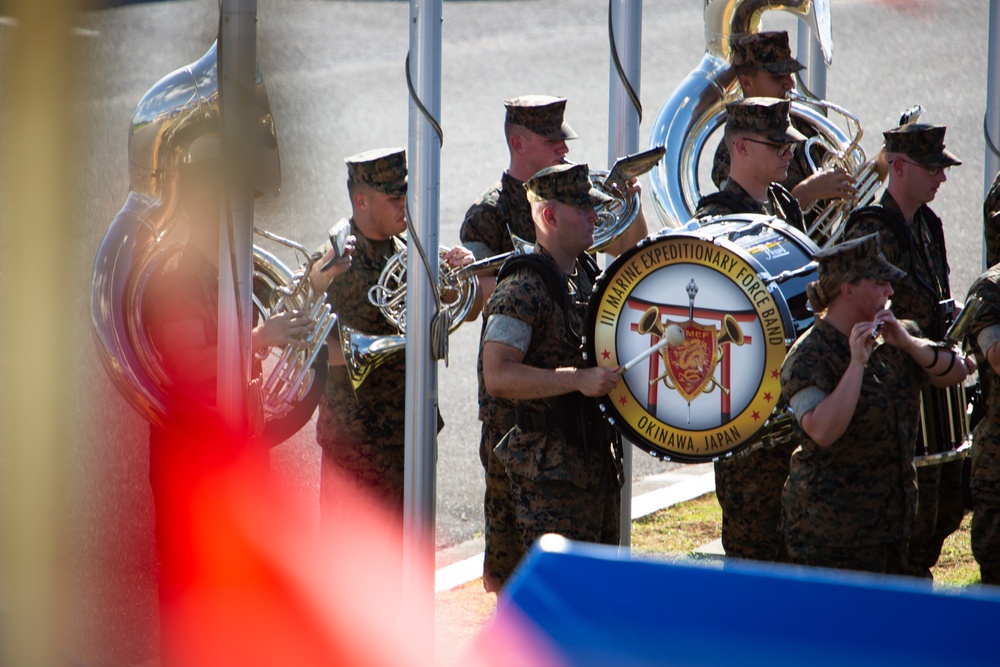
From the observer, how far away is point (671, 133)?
5629mm

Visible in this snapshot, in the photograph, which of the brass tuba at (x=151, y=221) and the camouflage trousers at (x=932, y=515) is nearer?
the brass tuba at (x=151, y=221)

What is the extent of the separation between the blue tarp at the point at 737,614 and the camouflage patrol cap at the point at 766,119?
318 centimetres

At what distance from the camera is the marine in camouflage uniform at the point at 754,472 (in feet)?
15.5

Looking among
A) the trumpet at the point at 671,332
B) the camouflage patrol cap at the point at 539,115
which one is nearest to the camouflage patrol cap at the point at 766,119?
the camouflage patrol cap at the point at 539,115

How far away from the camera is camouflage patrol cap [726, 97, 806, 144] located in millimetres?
4730

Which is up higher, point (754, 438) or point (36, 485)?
point (754, 438)

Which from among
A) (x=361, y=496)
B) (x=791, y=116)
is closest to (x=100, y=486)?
(x=361, y=496)

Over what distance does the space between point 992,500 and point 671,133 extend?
79.6 inches

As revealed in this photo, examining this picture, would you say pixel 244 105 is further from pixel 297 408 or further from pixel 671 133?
pixel 671 133

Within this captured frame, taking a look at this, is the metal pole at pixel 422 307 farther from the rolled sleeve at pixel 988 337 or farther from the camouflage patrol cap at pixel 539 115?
the rolled sleeve at pixel 988 337

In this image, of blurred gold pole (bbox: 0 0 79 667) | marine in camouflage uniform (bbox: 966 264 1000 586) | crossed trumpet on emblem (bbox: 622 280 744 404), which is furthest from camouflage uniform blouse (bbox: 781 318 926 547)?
blurred gold pole (bbox: 0 0 79 667)

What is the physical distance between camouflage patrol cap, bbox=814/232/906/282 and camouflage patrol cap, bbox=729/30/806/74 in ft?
6.04

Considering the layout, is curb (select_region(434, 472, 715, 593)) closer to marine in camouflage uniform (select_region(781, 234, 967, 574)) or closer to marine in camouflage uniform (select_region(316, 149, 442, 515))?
marine in camouflage uniform (select_region(316, 149, 442, 515))

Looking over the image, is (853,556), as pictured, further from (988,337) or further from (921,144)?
(921,144)
